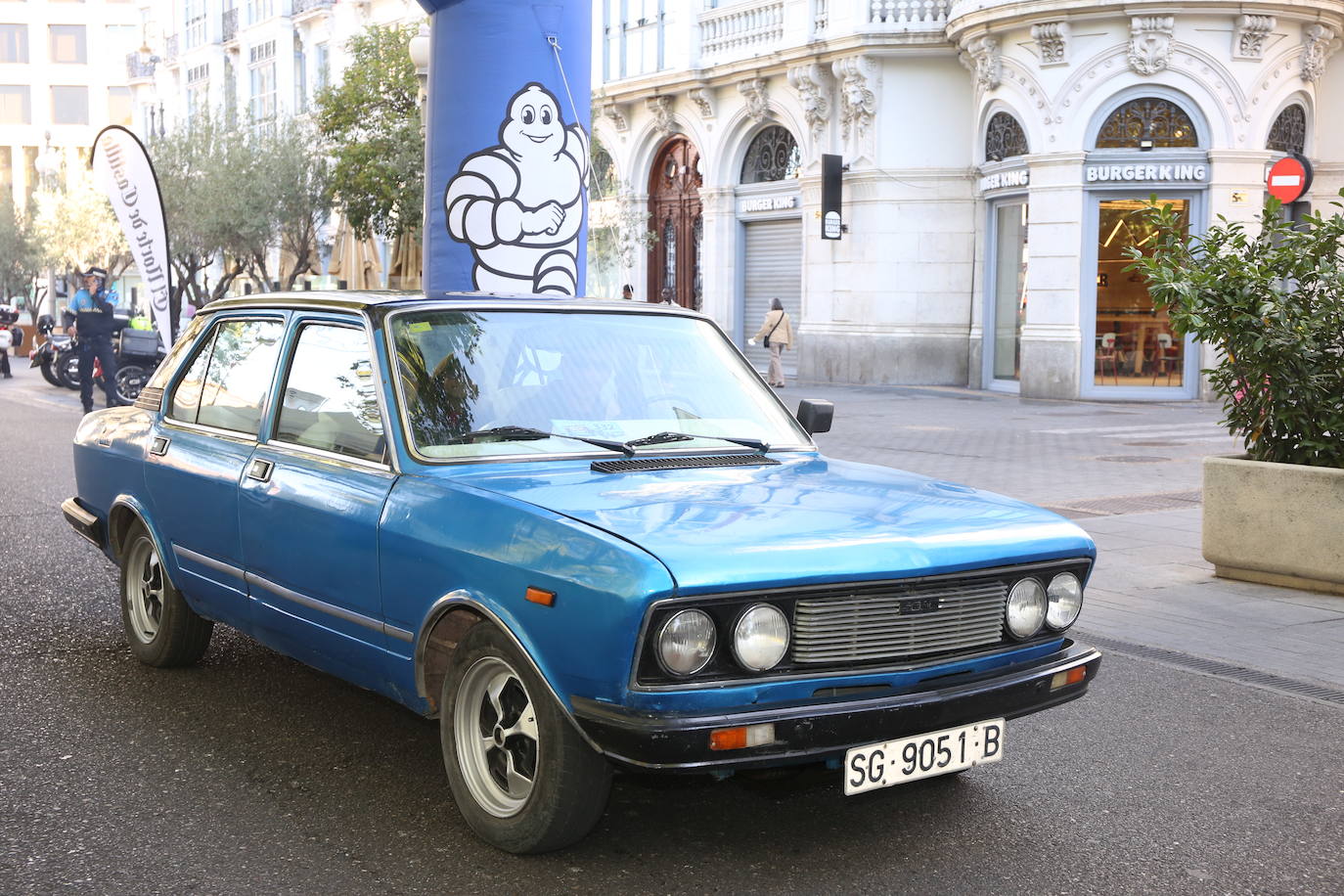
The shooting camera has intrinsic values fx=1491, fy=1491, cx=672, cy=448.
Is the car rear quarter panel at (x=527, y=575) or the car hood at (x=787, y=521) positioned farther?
the car hood at (x=787, y=521)

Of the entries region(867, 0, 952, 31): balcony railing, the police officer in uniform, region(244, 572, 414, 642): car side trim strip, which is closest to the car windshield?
region(244, 572, 414, 642): car side trim strip

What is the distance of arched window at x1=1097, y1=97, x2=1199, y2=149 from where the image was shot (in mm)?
22562

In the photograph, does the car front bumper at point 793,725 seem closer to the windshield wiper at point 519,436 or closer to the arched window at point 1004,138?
the windshield wiper at point 519,436

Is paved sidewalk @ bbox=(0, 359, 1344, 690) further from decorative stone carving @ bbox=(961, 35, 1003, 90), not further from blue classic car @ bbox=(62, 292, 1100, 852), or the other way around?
decorative stone carving @ bbox=(961, 35, 1003, 90)

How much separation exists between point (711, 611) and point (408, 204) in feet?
86.2

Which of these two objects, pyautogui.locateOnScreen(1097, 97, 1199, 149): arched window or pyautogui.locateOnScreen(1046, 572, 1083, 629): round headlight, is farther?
pyautogui.locateOnScreen(1097, 97, 1199, 149): arched window

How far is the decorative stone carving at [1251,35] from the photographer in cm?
2217

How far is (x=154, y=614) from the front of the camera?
5.98 m

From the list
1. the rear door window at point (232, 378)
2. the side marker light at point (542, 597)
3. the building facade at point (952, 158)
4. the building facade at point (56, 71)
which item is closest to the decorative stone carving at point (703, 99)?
the building facade at point (952, 158)

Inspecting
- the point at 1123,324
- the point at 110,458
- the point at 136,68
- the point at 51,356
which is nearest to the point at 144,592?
the point at 110,458

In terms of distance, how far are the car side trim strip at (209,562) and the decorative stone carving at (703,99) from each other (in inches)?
1013

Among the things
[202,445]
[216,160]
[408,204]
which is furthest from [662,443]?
[216,160]

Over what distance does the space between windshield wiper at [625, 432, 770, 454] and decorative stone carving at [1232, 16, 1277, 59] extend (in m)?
20.0

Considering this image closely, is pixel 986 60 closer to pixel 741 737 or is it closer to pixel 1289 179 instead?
pixel 1289 179
